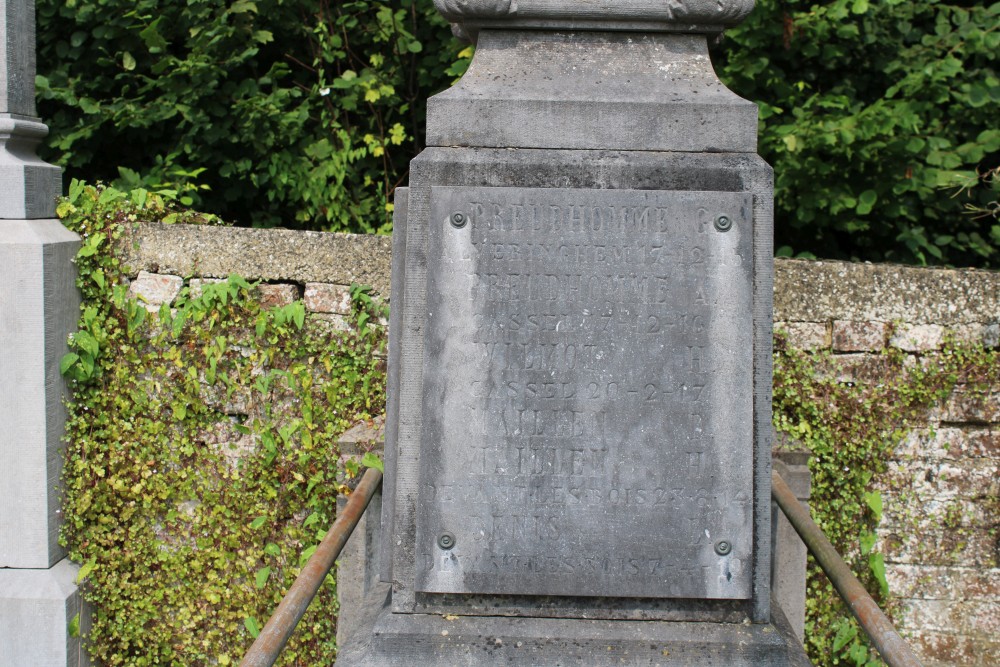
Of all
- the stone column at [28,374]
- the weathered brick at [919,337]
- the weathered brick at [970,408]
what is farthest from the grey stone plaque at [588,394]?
the stone column at [28,374]

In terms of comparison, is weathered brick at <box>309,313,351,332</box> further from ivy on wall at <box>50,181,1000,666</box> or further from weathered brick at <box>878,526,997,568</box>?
weathered brick at <box>878,526,997,568</box>

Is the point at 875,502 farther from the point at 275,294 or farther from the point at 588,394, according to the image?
the point at 275,294

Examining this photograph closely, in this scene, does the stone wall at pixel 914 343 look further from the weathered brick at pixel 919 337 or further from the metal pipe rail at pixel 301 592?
the metal pipe rail at pixel 301 592

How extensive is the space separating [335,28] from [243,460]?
99.9 inches

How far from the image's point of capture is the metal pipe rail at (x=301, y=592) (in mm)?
2236

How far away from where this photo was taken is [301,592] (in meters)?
2.48

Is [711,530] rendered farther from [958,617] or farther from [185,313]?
[185,313]

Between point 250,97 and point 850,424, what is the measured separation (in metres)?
3.29

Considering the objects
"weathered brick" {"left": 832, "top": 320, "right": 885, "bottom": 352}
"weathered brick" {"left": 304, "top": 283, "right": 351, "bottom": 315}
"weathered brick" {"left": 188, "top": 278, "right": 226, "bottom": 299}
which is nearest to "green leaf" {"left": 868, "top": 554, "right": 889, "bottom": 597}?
"weathered brick" {"left": 832, "top": 320, "right": 885, "bottom": 352}

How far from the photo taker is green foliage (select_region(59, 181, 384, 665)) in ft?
13.3

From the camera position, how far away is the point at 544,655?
2.37m

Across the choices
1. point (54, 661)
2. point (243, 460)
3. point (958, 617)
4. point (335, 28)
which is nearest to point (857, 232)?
point (958, 617)

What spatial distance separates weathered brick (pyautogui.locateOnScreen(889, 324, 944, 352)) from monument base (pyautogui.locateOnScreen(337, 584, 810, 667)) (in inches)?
77.1

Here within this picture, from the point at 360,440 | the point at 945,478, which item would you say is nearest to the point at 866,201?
the point at 945,478
